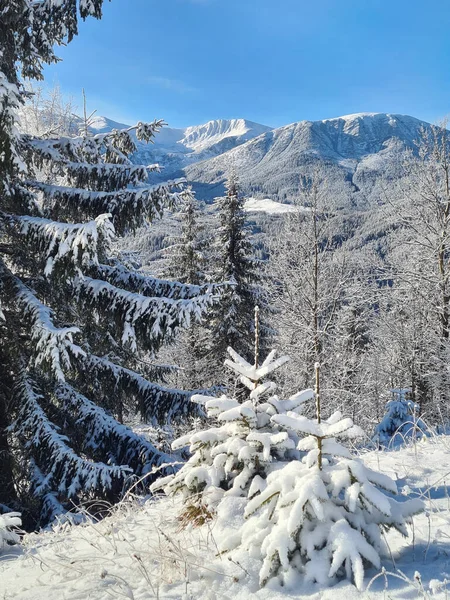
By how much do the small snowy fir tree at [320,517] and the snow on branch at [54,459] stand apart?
345 centimetres

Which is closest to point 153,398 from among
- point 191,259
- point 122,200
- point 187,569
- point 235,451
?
point 122,200

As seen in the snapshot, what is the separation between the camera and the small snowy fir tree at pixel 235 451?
9.21 ft

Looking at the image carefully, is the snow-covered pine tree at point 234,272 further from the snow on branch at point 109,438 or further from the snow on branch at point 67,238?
the snow on branch at point 67,238

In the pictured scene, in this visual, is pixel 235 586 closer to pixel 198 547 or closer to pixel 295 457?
pixel 198 547

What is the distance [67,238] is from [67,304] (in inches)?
97.5

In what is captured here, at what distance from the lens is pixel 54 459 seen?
552cm

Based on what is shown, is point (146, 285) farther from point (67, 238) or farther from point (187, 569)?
point (187, 569)

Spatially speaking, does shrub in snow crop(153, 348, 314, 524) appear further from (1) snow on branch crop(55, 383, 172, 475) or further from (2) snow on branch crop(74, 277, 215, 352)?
(1) snow on branch crop(55, 383, 172, 475)

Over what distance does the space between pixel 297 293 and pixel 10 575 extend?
12.5m

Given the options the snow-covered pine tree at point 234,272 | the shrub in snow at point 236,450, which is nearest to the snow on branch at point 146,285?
the shrub in snow at point 236,450

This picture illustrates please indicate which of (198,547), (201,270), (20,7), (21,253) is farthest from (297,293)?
(198,547)

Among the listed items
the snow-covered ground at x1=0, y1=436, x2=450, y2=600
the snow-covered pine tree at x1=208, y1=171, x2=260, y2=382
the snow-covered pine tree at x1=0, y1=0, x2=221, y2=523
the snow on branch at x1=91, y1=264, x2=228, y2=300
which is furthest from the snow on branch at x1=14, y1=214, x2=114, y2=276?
the snow-covered pine tree at x1=208, y1=171, x2=260, y2=382

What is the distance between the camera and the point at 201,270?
19.1m

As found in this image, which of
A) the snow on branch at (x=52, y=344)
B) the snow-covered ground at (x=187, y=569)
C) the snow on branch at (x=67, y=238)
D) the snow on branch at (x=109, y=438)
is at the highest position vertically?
the snow on branch at (x=67, y=238)
